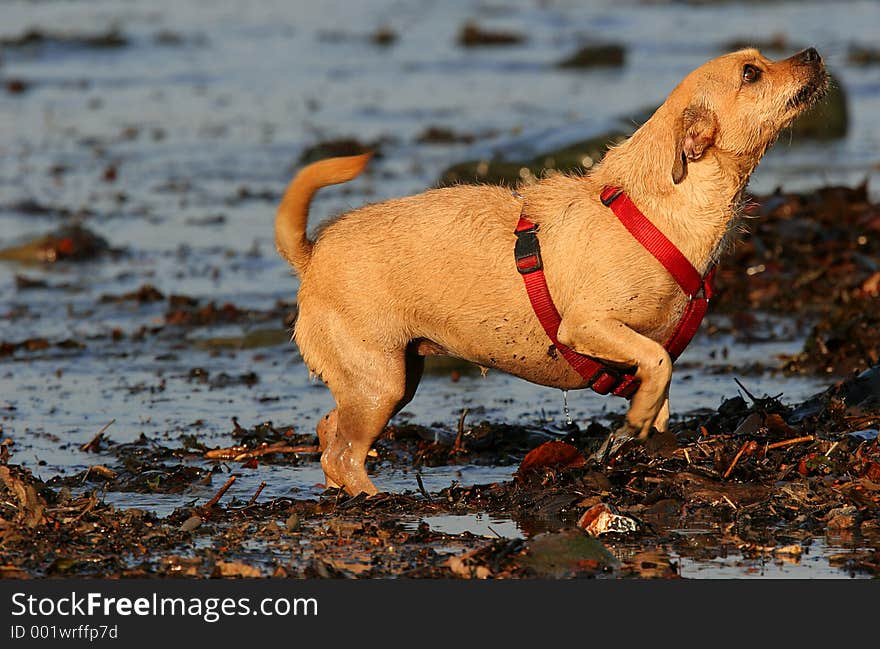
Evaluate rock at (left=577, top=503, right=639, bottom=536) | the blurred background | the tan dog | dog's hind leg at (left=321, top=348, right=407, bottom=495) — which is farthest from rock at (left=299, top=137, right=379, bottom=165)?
rock at (left=577, top=503, right=639, bottom=536)

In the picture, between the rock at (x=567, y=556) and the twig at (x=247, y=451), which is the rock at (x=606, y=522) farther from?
the twig at (x=247, y=451)

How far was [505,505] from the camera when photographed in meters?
6.55

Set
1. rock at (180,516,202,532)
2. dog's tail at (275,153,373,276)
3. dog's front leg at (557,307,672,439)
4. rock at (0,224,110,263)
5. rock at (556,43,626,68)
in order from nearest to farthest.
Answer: rock at (180,516,202,532) → dog's front leg at (557,307,672,439) → dog's tail at (275,153,373,276) → rock at (0,224,110,263) → rock at (556,43,626,68)

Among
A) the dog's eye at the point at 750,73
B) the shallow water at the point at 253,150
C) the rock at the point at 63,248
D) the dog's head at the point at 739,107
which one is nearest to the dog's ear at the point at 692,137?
the dog's head at the point at 739,107

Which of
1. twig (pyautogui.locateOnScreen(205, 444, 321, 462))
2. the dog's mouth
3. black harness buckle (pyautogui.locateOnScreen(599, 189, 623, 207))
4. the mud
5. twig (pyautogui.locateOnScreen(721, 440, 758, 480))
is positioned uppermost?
the dog's mouth

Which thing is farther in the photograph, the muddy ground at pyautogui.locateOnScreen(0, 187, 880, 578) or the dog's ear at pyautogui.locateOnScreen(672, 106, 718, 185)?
the dog's ear at pyautogui.locateOnScreen(672, 106, 718, 185)

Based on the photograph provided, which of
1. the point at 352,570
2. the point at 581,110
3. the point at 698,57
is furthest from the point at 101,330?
the point at 698,57

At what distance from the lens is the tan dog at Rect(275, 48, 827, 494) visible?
6395 mm

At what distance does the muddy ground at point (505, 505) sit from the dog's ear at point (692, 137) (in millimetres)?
1227

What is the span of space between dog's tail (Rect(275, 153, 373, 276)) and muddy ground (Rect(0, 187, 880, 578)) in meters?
1.14

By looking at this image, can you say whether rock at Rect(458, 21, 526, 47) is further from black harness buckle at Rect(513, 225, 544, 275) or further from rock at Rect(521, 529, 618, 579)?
rock at Rect(521, 529, 618, 579)

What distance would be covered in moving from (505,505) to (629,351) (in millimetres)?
897

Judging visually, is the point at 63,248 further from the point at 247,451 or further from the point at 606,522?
the point at 606,522

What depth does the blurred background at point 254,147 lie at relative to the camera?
913 cm
